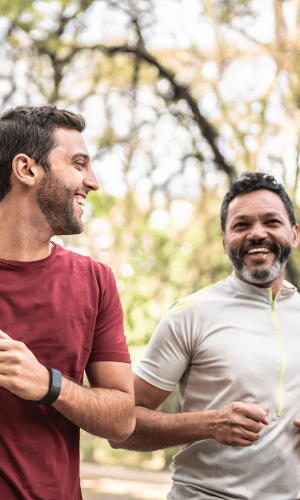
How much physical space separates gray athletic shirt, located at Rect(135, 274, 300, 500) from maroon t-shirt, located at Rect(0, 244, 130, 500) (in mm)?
382

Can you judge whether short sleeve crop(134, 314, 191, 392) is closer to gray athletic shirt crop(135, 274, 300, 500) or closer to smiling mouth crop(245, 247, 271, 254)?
gray athletic shirt crop(135, 274, 300, 500)

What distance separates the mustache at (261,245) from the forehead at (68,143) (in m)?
0.67

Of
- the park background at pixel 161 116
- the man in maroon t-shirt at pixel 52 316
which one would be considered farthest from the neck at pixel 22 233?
the park background at pixel 161 116

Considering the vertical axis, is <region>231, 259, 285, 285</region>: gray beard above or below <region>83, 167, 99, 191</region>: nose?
below

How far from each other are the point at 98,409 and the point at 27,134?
24.7 inches

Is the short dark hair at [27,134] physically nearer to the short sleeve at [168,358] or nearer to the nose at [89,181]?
the nose at [89,181]

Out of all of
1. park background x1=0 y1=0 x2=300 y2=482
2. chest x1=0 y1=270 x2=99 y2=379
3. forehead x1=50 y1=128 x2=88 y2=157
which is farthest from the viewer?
park background x1=0 y1=0 x2=300 y2=482

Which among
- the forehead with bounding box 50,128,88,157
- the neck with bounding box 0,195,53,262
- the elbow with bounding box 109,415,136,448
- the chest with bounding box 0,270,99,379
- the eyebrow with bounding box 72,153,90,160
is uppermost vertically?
the forehead with bounding box 50,128,88,157

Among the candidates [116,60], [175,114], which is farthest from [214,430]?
[116,60]

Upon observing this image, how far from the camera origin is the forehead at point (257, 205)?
1.66 metres

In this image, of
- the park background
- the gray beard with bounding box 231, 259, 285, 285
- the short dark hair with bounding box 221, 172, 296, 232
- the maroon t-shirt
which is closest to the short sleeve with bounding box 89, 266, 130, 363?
the maroon t-shirt

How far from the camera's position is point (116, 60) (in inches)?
148

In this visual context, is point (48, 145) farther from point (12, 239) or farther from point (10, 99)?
point (10, 99)

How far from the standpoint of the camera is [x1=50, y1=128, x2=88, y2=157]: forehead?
1.16m
